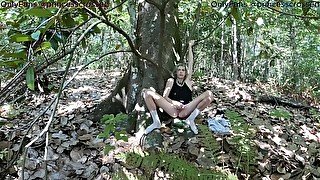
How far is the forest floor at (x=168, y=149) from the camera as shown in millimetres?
2795

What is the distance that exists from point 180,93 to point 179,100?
0.08 meters

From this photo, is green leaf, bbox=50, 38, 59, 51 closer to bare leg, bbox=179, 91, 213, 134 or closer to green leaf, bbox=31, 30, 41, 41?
green leaf, bbox=31, 30, 41, 41

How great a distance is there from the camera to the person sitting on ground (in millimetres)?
3855

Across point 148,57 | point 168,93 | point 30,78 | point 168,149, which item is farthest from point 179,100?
point 30,78

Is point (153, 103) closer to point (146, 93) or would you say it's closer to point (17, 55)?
point (146, 93)

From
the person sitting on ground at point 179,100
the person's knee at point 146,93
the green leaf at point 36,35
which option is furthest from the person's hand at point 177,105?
the green leaf at point 36,35

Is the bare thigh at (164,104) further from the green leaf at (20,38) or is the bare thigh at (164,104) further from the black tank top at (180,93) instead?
the green leaf at (20,38)

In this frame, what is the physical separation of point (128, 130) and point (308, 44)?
1006 centimetres

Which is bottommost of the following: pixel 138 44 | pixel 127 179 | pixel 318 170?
pixel 318 170

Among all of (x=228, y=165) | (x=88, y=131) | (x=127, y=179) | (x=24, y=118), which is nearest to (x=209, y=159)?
(x=228, y=165)

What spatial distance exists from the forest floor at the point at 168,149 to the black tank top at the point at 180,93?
318mm

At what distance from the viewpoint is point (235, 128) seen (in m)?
2.96

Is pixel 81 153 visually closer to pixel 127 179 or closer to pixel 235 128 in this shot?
pixel 127 179

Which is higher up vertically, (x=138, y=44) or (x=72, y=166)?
(x=138, y=44)
